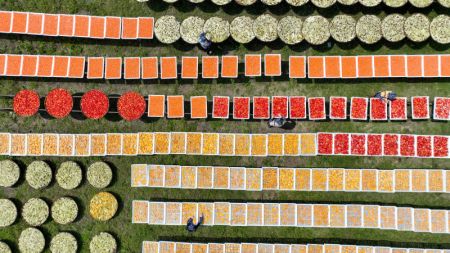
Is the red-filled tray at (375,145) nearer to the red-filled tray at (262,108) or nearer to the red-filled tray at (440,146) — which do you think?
the red-filled tray at (440,146)

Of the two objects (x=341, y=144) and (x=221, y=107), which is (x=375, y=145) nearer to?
(x=341, y=144)

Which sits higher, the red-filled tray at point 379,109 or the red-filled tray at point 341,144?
the red-filled tray at point 379,109

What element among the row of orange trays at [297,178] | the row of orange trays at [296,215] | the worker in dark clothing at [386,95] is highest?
the worker in dark clothing at [386,95]

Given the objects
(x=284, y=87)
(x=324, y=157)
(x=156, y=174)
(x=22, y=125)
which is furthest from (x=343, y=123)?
(x=22, y=125)

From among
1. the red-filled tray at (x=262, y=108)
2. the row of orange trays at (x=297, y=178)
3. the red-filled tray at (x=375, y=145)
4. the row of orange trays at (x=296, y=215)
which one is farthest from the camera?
the red-filled tray at (x=262, y=108)

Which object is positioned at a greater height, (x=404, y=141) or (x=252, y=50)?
(x=252, y=50)

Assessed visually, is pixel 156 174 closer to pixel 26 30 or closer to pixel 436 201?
pixel 26 30

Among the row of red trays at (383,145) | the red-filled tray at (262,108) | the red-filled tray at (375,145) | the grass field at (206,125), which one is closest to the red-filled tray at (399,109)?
the grass field at (206,125)

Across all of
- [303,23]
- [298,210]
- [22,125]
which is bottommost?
[298,210]

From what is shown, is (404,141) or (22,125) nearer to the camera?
(404,141)
